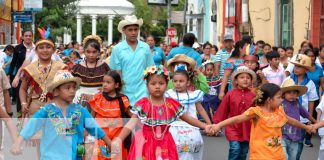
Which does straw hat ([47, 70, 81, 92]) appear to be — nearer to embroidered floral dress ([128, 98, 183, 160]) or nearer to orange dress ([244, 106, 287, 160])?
embroidered floral dress ([128, 98, 183, 160])

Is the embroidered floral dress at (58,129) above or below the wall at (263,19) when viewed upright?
below

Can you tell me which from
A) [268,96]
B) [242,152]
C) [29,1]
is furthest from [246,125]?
[29,1]

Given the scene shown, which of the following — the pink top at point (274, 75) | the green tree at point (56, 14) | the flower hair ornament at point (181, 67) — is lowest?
the pink top at point (274, 75)

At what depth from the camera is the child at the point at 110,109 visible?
30.0 feet

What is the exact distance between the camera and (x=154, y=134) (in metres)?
8.16

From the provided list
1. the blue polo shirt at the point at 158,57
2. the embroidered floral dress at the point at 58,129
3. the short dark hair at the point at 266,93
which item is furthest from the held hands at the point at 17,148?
the blue polo shirt at the point at 158,57

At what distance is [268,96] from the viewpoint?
8562 millimetres

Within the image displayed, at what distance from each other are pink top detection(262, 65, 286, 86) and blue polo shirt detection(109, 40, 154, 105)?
374 cm

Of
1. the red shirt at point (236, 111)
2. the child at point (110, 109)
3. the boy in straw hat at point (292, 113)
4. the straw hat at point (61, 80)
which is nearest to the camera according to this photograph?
the straw hat at point (61, 80)

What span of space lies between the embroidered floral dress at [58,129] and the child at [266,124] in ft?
6.10

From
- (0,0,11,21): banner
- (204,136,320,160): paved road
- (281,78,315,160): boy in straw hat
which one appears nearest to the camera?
(281,78,315,160): boy in straw hat

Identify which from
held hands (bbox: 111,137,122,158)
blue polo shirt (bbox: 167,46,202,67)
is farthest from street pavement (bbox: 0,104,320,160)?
held hands (bbox: 111,137,122,158)

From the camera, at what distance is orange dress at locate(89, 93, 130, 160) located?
9141mm

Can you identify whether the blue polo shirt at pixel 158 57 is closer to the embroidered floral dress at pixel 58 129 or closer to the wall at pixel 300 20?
the embroidered floral dress at pixel 58 129
